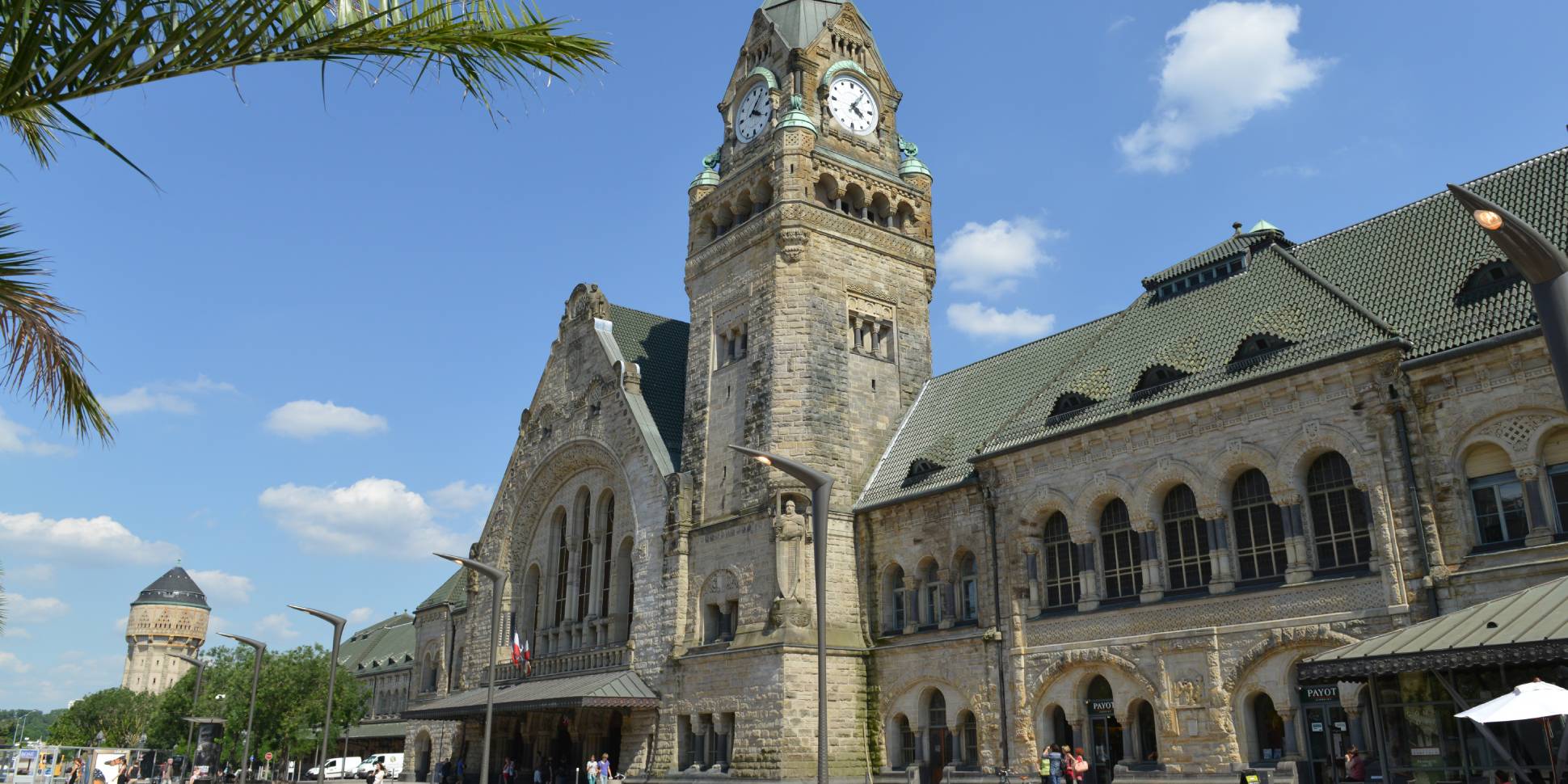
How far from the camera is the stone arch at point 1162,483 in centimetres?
2739

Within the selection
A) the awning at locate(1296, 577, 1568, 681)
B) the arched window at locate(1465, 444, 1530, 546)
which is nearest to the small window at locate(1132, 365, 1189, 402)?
the arched window at locate(1465, 444, 1530, 546)

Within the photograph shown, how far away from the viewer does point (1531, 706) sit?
1526cm

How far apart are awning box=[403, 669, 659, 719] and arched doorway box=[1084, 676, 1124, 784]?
1519 cm

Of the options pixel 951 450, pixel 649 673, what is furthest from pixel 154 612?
pixel 951 450

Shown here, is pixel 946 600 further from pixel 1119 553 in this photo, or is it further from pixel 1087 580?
pixel 1119 553

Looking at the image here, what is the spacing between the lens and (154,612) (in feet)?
495

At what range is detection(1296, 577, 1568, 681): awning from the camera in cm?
1722

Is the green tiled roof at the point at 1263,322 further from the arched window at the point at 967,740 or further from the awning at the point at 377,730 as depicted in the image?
the awning at the point at 377,730

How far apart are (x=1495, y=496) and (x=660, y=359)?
1289 inches

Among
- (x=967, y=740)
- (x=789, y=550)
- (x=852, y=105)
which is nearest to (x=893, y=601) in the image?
(x=789, y=550)

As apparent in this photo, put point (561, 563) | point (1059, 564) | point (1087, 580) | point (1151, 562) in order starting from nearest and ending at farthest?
point (1151, 562) → point (1087, 580) → point (1059, 564) → point (561, 563)

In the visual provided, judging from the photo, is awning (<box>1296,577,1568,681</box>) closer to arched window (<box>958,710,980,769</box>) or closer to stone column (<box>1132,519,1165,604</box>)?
stone column (<box>1132,519,1165,604</box>)

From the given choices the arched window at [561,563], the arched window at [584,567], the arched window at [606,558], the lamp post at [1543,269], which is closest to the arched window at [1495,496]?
the lamp post at [1543,269]

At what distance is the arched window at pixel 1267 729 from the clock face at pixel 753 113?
26340 millimetres
